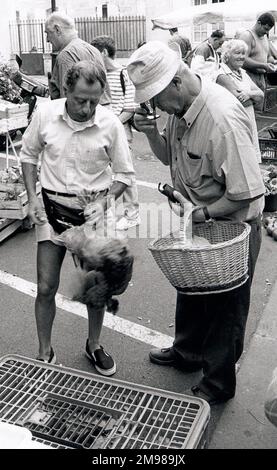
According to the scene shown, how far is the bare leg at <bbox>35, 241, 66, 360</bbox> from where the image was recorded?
3.38m

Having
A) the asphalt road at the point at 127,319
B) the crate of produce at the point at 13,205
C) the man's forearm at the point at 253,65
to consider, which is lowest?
the asphalt road at the point at 127,319

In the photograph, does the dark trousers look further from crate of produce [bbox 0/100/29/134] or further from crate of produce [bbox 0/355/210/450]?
crate of produce [bbox 0/100/29/134]

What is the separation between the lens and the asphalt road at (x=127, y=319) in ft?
12.3

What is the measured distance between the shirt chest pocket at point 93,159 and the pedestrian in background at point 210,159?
0.27 m

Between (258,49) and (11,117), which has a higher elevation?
(258,49)

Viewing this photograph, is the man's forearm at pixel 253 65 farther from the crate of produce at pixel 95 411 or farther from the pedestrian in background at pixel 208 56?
the crate of produce at pixel 95 411

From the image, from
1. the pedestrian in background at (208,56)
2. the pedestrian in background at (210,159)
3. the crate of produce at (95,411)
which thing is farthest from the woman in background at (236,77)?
the crate of produce at (95,411)

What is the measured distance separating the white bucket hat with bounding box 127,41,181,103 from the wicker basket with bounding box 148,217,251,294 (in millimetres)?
785

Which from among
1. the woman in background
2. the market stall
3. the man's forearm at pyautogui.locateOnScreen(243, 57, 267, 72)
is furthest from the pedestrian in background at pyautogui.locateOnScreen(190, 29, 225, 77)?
the market stall

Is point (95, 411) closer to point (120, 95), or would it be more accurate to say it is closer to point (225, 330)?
point (225, 330)

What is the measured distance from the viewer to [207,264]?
108 inches

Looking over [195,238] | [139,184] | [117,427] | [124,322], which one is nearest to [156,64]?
[195,238]

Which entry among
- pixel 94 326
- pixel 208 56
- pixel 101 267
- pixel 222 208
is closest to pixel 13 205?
pixel 94 326

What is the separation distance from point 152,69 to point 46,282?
4.66 feet
